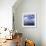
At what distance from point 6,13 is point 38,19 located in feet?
4.43

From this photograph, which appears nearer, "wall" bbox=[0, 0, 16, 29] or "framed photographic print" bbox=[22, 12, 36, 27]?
"wall" bbox=[0, 0, 16, 29]

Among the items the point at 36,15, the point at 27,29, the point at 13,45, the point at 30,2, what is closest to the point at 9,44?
the point at 13,45

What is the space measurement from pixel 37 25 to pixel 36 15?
0.42m

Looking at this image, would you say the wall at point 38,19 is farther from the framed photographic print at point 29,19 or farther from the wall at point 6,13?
the wall at point 6,13

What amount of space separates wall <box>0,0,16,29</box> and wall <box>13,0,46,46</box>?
26cm

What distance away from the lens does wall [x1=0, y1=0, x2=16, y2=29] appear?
4.14 meters

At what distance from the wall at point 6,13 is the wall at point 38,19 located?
26 cm

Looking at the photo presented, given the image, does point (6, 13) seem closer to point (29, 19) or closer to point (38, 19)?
point (29, 19)

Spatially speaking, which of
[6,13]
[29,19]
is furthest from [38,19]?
[6,13]

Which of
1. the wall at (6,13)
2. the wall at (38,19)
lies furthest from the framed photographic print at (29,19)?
the wall at (6,13)

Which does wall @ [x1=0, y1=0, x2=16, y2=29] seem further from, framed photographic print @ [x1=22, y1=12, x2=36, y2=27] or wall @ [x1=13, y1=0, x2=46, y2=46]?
framed photographic print @ [x1=22, y1=12, x2=36, y2=27]

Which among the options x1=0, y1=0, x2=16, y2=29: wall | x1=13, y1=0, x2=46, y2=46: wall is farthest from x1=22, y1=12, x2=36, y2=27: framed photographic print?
x1=0, y1=0, x2=16, y2=29: wall

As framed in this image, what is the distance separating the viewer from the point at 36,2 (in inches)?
174

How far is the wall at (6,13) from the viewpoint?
4.14m
